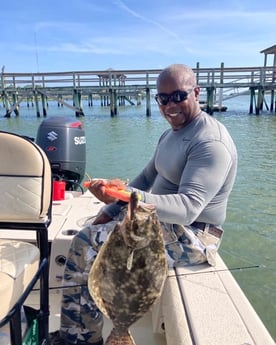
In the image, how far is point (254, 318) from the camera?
171cm

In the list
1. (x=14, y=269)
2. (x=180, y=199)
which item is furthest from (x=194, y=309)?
(x=14, y=269)

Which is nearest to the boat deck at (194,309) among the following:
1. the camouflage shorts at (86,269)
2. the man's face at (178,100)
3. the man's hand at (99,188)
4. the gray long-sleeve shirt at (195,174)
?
the camouflage shorts at (86,269)

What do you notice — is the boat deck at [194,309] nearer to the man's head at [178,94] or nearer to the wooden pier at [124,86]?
the man's head at [178,94]

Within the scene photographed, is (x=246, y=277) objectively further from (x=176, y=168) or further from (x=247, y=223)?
(x=176, y=168)

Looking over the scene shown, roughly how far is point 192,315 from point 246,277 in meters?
2.89

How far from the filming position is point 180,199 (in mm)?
1979

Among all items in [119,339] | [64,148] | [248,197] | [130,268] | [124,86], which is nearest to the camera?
[130,268]

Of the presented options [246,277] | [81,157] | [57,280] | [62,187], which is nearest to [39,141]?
[81,157]

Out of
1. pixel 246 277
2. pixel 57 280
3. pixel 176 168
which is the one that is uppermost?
pixel 176 168

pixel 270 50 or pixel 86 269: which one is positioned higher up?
pixel 270 50

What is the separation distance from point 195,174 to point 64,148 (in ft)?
9.17

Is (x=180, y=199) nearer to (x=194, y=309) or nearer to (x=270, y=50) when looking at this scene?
(x=194, y=309)

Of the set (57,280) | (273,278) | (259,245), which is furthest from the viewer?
(259,245)

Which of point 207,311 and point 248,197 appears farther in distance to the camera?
point 248,197
